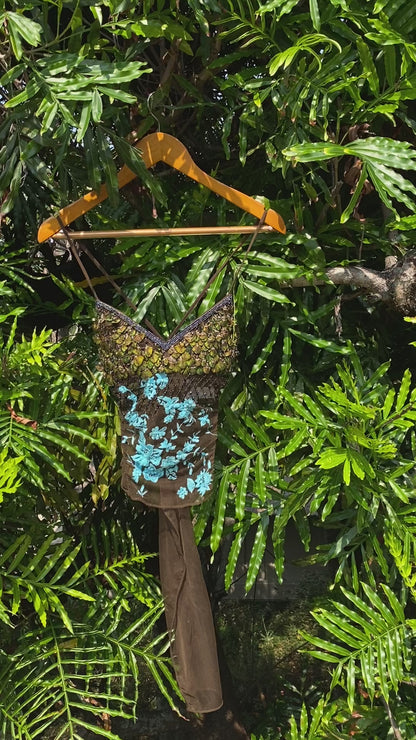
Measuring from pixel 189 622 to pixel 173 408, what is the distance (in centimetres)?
45

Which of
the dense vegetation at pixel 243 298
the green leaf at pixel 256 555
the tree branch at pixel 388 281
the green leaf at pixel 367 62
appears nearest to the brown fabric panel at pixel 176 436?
the dense vegetation at pixel 243 298

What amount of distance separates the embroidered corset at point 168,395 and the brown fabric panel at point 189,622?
11cm

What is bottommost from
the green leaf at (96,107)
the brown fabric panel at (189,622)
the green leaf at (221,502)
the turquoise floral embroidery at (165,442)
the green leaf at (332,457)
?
the brown fabric panel at (189,622)

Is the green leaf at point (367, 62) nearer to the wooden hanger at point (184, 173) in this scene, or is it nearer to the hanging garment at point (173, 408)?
Result: the wooden hanger at point (184, 173)

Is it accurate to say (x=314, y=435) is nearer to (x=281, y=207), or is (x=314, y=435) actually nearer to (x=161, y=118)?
(x=281, y=207)

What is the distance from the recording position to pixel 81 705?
1.40 meters

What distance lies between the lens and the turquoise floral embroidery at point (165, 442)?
1.28 metres

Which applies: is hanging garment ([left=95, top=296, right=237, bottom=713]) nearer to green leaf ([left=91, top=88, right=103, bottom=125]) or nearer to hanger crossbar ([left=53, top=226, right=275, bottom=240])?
hanger crossbar ([left=53, top=226, right=275, bottom=240])

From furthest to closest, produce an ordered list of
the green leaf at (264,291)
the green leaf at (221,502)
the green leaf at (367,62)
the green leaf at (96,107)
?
the green leaf at (221,502) < the green leaf at (264,291) < the green leaf at (367,62) < the green leaf at (96,107)

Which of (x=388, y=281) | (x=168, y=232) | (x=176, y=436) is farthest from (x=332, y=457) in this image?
(x=168, y=232)

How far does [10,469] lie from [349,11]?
1.04 m

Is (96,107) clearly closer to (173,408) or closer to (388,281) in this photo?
(173,408)

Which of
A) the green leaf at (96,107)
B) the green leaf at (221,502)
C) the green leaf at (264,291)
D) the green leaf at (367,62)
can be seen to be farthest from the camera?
the green leaf at (221,502)

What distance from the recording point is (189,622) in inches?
54.1
